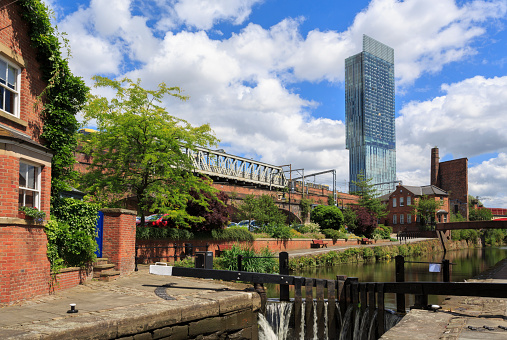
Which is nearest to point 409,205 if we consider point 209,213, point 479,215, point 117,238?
point 479,215

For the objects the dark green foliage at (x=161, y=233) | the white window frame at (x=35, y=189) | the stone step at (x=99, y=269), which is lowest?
the stone step at (x=99, y=269)

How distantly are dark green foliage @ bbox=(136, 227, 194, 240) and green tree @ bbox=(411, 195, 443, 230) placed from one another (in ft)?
173

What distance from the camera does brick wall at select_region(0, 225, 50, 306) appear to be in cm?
872

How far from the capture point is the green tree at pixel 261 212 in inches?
1337

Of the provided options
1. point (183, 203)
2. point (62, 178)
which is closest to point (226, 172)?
point (183, 203)

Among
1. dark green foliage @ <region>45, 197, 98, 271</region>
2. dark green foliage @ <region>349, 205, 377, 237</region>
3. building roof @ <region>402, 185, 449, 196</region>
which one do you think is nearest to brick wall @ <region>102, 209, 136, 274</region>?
dark green foliage @ <region>45, 197, 98, 271</region>

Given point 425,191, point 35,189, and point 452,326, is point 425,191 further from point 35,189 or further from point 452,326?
point 35,189

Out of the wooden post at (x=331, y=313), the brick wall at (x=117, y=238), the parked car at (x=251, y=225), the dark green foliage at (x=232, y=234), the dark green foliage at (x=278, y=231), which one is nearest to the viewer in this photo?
the wooden post at (x=331, y=313)

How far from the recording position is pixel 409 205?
226 feet

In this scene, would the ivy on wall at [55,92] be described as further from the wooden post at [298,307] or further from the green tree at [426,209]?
the green tree at [426,209]

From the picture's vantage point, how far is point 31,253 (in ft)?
31.4

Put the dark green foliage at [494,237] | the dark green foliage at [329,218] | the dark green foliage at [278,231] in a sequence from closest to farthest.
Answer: the dark green foliage at [278,231] < the dark green foliage at [329,218] < the dark green foliage at [494,237]

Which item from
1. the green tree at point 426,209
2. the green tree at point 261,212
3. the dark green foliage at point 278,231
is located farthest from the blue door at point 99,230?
the green tree at point 426,209

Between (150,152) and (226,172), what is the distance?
40.8 m
